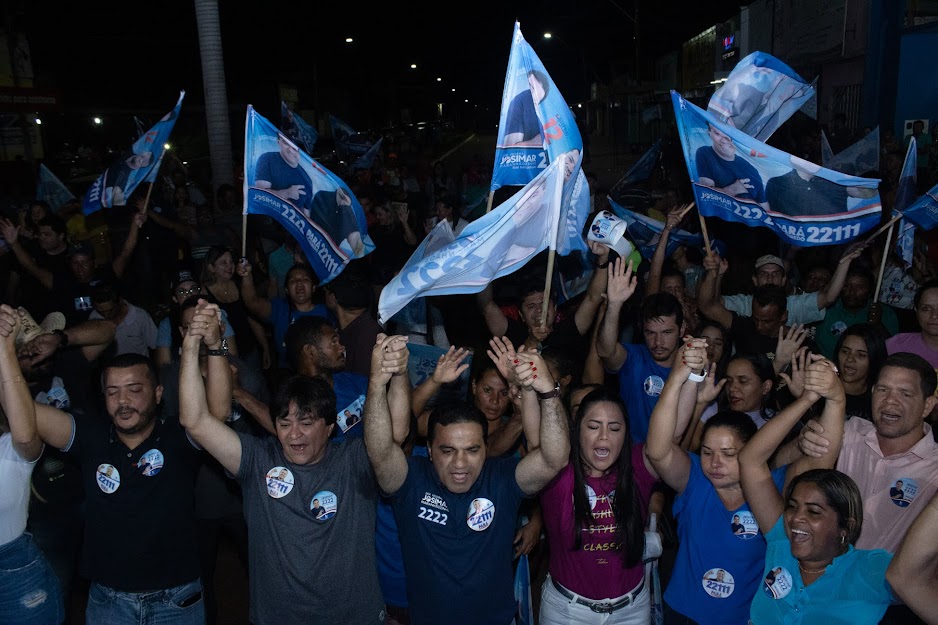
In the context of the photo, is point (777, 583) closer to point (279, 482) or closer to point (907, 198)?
point (279, 482)

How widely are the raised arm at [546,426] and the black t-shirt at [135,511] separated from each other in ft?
5.89

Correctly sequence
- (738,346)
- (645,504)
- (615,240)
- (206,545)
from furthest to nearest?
(738,346)
(615,240)
(206,545)
(645,504)

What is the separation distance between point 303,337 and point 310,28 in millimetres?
46755

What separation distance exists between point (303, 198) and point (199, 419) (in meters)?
3.05

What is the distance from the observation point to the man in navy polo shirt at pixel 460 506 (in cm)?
361

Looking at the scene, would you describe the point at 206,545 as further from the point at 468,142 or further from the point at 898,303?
the point at 468,142

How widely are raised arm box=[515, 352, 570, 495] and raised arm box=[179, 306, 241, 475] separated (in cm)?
143

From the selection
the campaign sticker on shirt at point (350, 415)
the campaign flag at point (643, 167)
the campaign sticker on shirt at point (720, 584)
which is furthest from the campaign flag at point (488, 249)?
the campaign flag at point (643, 167)

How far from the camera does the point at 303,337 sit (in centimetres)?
497

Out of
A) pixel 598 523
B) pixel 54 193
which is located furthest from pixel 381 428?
pixel 54 193

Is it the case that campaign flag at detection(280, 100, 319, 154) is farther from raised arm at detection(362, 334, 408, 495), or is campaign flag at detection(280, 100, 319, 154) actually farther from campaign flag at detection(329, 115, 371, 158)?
raised arm at detection(362, 334, 408, 495)

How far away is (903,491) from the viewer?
3.81m

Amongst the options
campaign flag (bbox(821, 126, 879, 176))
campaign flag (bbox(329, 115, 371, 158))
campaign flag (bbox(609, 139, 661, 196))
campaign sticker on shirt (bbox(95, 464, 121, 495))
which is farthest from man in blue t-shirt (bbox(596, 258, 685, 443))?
→ campaign flag (bbox(329, 115, 371, 158))

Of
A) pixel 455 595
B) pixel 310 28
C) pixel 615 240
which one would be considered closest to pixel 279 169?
pixel 615 240
